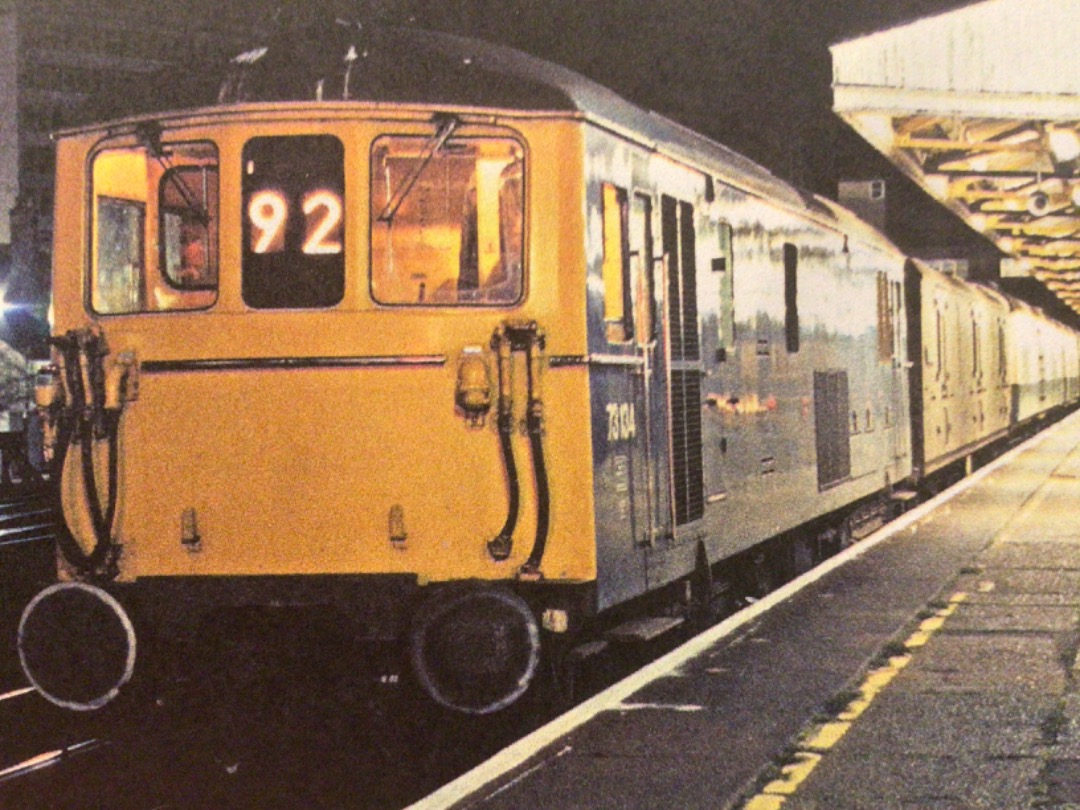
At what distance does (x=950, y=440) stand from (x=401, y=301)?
16.0 m

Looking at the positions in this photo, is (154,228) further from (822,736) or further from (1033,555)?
(1033,555)

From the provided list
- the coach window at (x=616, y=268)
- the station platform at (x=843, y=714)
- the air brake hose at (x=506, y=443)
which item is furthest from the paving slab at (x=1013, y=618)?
the air brake hose at (x=506, y=443)

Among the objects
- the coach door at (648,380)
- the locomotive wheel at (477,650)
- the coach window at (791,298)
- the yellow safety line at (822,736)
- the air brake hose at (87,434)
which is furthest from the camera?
the coach window at (791,298)

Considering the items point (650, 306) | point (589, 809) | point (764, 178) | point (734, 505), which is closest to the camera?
point (589, 809)

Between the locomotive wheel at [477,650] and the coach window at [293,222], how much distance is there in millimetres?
1406

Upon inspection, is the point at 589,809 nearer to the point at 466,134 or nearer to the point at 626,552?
the point at 626,552

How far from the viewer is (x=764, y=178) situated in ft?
35.8

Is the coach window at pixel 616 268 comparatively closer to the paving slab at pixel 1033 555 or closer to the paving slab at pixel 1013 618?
the paving slab at pixel 1013 618

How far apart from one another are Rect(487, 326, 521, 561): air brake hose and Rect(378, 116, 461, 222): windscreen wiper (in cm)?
69

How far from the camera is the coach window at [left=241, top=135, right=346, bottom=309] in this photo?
22.7 ft

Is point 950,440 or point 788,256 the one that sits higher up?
point 788,256

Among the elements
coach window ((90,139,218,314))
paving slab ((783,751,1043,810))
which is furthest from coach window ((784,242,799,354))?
paving slab ((783,751,1043,810))

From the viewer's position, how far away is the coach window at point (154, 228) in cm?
711

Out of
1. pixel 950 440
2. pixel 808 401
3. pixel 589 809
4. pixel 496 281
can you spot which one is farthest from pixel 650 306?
pixel 950 440
